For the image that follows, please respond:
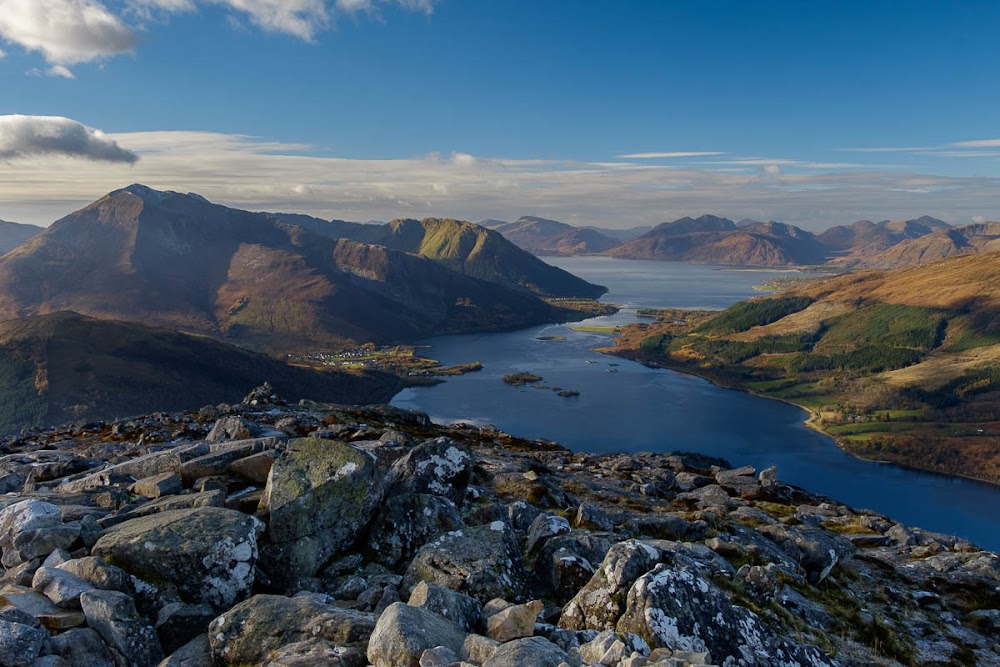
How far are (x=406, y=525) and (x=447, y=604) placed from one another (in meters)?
5.18

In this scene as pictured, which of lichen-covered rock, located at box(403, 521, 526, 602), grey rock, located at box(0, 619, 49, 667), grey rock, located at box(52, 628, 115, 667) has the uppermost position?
grey rock, located at box(0, 619, 49, 667)

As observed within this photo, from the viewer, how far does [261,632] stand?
35.5 ft

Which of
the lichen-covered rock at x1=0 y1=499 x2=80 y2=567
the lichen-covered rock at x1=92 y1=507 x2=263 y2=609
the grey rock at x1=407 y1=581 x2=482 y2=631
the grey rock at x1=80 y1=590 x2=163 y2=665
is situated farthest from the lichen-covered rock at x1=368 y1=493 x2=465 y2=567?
the lichen-covered rock at x1=0 y1=499 x2=80 y2=567

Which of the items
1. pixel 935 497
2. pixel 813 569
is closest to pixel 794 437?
pixel 935 497

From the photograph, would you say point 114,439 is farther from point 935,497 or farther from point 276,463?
point 935,497

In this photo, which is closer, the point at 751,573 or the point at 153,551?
the point at 153,551

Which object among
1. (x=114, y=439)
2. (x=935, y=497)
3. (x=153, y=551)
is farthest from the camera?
(x=935, y=497)

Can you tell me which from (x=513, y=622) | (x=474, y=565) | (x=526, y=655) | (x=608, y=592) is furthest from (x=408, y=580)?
(x=526, y=655)

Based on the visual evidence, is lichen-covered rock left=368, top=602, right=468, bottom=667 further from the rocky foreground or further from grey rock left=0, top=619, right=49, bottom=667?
grey rock left=0, top=619, right=49, bottom=667

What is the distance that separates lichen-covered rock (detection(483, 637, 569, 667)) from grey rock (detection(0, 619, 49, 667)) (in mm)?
7560

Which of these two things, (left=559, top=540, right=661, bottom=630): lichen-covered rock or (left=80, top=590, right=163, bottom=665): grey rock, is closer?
(left=80, top=590, right=163, bottom=665): grey rock

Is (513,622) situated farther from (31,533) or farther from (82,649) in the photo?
(31,533)

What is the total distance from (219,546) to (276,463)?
11.0 ft

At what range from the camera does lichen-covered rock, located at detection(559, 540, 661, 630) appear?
39.5 ft
